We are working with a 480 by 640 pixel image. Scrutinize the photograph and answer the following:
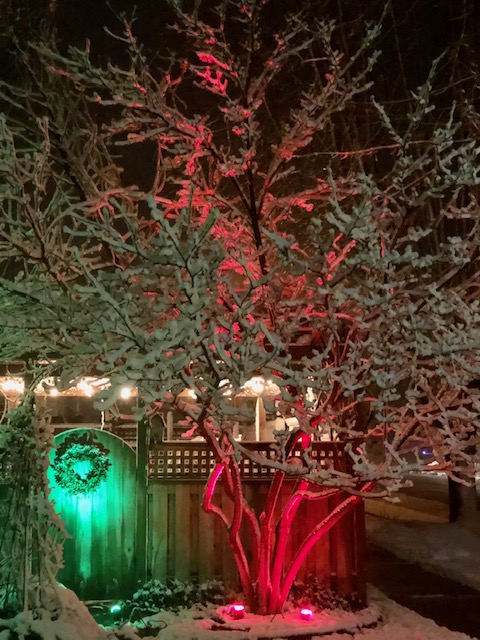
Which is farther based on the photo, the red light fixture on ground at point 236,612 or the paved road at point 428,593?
the paved road at point 428,593

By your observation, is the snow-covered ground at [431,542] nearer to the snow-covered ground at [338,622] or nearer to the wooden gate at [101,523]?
the snow-covered ground at [338,622]

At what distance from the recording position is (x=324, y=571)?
27.0 ft

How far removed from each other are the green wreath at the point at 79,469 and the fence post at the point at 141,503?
501mm

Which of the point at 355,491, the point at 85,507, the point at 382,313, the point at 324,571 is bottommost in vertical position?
the point at 324,571

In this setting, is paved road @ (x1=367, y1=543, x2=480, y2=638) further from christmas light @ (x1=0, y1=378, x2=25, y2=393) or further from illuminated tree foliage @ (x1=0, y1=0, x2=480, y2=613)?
christmas light @ (x1=0, y1=378, x2=25, y2=393)

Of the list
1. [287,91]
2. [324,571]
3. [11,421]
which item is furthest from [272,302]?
[287,91]

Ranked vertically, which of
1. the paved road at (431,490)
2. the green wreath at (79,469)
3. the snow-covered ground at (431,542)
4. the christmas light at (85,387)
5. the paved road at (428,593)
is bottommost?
the paved road at (431,490)

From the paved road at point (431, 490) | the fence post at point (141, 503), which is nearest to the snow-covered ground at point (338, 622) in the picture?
the fence post at point (141, 503)

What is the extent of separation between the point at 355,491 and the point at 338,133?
23.7 feet

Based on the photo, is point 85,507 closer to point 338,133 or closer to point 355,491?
point 355,491

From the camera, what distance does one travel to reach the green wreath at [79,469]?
27.7 ft

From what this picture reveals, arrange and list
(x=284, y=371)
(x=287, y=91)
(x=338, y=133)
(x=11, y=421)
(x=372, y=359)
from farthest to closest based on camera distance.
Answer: (x=338, y=133) < (x=287, y=91) < (x=11, y=421) < (x=372, y=359) < (x=284, y=371)

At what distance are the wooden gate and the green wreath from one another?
0.03 meters

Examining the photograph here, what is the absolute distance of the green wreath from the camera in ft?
27.7
